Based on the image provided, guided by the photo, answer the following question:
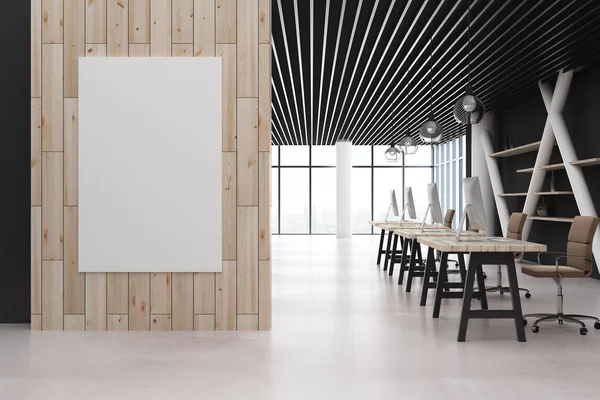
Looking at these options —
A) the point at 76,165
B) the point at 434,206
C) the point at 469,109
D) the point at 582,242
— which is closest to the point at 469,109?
the point at 469,109

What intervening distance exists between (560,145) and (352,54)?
3.63 m

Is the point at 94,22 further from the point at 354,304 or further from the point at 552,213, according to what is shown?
the point at 552,213

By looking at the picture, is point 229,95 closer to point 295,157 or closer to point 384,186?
point 295,157

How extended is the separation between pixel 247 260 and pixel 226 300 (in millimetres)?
383

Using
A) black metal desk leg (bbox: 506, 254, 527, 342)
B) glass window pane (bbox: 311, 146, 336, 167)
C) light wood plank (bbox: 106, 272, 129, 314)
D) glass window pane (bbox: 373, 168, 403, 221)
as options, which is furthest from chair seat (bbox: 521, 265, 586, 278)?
glass window pane (bbox: 311, 146, 336, 167)

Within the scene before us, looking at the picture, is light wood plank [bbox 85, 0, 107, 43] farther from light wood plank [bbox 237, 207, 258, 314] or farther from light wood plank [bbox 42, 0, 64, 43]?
light wood plank [bbox 237, 207, 258, 314]

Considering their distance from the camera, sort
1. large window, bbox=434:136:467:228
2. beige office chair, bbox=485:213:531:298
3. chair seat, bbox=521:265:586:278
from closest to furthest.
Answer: chair seat, bbox=521:265:586:278, beige office chair, bbox=485:213:531:298, large window, bbox=434:136:467:228

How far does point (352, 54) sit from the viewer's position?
8.58m

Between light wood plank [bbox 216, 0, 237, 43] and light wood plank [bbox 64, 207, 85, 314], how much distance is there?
1942 millimetres

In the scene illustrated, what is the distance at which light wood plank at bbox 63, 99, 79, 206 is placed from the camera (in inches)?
199

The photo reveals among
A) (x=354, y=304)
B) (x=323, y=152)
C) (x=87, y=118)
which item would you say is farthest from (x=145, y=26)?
(x=323, y=152)

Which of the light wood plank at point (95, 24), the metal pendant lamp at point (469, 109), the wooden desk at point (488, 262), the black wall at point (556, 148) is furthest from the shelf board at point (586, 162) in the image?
the light wood plank at point (95, 24)

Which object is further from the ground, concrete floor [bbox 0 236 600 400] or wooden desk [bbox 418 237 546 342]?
wooden desk [bbox 418 237 546 342]

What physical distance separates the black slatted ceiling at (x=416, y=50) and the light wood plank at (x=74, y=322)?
150 inches
